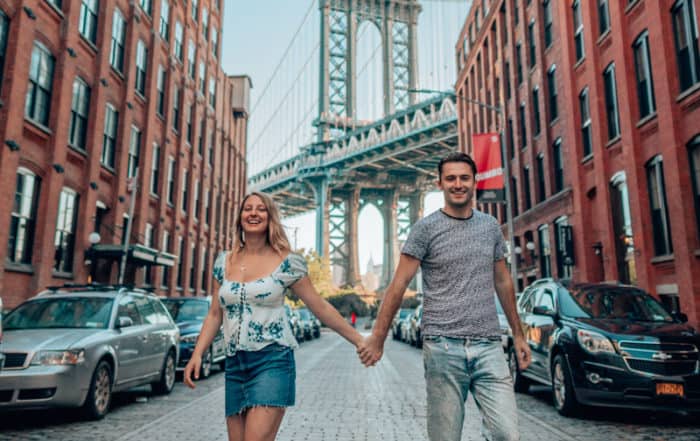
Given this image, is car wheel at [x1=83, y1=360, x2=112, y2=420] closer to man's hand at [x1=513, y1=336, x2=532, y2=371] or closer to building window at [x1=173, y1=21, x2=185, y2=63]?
man's hand at [x1=513, y1=336, x2=532, y2=371]

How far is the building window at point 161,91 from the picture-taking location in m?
26.7

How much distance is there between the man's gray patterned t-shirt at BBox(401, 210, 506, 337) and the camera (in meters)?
3.34

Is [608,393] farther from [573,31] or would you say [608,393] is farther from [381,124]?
[381,124]

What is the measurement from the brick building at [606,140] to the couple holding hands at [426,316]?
1302cm

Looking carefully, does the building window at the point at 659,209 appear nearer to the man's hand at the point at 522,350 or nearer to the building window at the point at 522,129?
the building window at the point at 522,129

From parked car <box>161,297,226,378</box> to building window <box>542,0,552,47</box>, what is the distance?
19.3m

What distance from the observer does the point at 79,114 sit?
1917cm

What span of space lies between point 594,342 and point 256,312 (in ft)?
18.6

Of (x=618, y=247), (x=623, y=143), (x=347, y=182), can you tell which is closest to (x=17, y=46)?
(x=623, y=143)

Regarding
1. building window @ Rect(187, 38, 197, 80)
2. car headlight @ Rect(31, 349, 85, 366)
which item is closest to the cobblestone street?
car headlight @ Rect(31, 349, 85, 366)

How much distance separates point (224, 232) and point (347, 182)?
32594 mm

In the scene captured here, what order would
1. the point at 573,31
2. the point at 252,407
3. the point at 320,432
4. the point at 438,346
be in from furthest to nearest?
the point at 573,31 < the point at 320,432 < the point at 438,346 < the point at 252,407

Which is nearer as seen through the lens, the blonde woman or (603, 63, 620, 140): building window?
the blonde woman

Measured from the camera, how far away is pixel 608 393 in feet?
24.2
